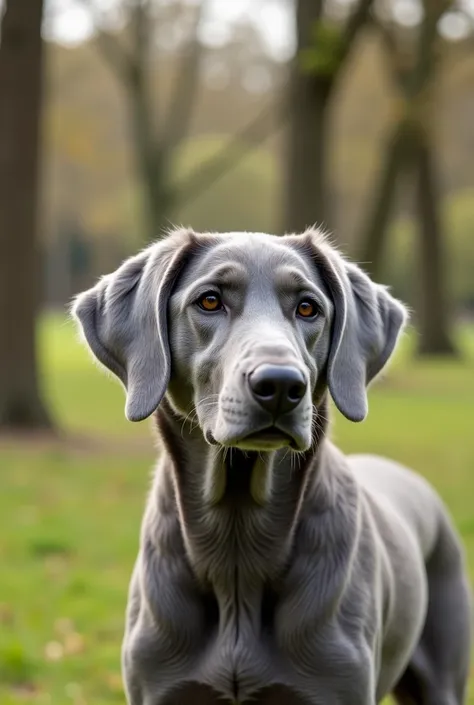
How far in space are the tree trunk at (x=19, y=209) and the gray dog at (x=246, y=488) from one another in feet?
31.4

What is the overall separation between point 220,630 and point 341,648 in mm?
396

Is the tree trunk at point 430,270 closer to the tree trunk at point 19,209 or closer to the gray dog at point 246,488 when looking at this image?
the tree trunk at point 19,209

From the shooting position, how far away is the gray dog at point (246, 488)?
149 inches

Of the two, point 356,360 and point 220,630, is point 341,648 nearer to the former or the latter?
point 220,630

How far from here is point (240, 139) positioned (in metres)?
27.7

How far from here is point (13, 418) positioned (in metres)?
13.6

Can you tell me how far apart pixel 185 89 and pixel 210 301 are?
3065 centimetres

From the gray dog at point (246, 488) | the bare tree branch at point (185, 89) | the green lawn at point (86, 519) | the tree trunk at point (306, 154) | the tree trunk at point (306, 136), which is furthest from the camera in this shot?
the bare tree branch at point (185, 89)

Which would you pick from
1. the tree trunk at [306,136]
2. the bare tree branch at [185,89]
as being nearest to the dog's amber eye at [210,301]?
the tree trunk at [306,136]

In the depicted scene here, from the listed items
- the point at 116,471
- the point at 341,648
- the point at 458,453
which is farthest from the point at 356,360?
the point at 458,453

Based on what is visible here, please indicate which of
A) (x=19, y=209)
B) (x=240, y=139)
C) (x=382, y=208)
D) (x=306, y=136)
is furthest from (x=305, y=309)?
(x=240, y=139)

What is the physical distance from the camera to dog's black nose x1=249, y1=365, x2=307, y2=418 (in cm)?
338

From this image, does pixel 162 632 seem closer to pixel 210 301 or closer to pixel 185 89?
pixel 210 301

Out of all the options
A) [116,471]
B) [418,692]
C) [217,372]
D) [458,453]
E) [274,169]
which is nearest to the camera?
[217,372]
